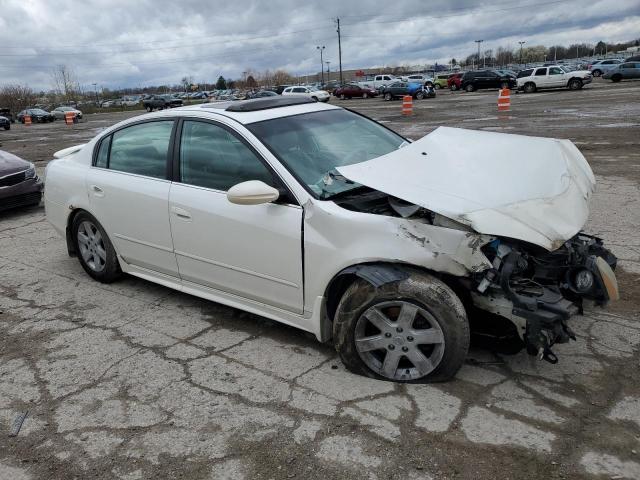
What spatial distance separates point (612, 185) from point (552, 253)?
5566 millimetres

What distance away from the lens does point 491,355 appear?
3385mm

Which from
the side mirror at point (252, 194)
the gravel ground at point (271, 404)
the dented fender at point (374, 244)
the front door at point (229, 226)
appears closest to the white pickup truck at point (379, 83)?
the front door at point (229, 226)

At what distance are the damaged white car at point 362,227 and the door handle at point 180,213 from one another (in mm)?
14

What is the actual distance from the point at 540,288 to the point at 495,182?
27.3 inches

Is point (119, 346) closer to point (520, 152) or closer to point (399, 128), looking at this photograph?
→ point (520, 152)

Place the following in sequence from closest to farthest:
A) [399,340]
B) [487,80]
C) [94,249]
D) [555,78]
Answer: [399,340]
[94,249]
[555,78]
[487,80]

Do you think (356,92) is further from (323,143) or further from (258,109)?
(323,143)

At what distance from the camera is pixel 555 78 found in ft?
112

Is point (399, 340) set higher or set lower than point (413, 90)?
lower

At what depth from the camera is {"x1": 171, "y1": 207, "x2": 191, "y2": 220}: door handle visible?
3.82 meters

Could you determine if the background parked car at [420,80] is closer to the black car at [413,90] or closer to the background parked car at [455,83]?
the black car at [413,90]

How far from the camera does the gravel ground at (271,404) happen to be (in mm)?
2518

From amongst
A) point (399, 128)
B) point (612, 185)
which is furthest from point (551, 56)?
point (612, 185)

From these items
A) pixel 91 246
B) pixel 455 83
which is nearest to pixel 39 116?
pixel 455 83
